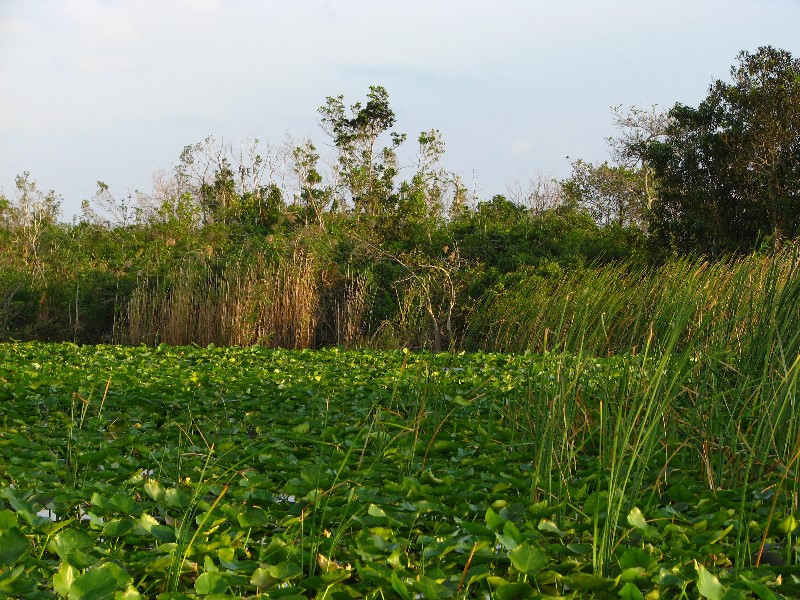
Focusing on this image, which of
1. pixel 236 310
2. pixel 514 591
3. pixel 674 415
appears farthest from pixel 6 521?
pixel 236 310

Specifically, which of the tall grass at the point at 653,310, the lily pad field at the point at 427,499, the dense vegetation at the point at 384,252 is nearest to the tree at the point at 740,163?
the dense vegetation at the point at 384,252

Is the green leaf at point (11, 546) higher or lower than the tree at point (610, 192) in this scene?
lower

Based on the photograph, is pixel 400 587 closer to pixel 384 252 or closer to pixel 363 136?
pixel 384 252

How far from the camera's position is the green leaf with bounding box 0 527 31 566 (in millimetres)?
2066

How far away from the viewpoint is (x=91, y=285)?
36.0 feet

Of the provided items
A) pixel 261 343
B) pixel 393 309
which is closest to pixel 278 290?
pixel 261 343

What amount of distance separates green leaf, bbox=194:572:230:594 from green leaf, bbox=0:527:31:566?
1.50ft

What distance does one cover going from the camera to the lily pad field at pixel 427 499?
83.4 inches

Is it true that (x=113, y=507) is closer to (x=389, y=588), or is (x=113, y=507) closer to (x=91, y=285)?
(x=389, y=588)

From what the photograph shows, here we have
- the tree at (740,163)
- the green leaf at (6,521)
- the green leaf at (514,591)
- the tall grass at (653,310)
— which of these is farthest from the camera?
the tree at (740,163)

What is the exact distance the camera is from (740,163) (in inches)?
448

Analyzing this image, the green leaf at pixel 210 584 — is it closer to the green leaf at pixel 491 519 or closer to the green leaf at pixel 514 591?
the green leaf at pixel 514 591

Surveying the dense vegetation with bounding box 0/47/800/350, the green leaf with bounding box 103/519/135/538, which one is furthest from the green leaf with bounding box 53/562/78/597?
the dense vegetation with bounding box 0/47/800/350

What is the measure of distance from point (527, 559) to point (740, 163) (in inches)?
413
